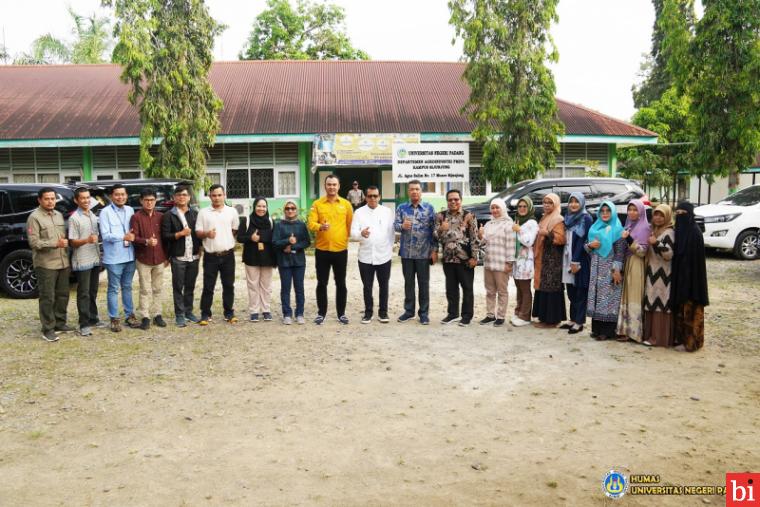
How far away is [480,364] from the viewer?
6004 millimetres

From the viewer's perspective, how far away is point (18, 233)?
30.3ft

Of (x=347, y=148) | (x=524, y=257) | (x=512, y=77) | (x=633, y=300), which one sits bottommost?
(x=633, y=300)

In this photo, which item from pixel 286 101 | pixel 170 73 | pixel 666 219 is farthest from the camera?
pixel 286 101

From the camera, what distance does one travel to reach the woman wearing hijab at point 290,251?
758cm

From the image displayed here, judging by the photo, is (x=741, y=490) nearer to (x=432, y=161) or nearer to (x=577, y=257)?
(x=577, y=257)

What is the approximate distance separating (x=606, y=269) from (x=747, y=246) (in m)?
7.99

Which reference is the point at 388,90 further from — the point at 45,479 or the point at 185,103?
the point at 45,479

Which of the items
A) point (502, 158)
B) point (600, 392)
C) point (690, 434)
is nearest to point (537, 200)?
point (502, 158)

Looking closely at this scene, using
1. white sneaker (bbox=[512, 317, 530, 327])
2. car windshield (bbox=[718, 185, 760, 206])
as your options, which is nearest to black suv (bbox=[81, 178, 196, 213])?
white sneaker (bbox=[512, 317, 530, 327])

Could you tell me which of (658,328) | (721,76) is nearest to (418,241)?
(658,328)

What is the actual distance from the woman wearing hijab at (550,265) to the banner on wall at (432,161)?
19.5 feet

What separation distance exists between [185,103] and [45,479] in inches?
541

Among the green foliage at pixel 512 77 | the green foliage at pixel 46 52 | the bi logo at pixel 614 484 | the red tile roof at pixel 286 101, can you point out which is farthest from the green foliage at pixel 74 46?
the bi logo at pixel 614 484

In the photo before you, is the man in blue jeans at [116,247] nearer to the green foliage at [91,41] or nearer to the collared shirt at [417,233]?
the collared shirt at [417,233]
